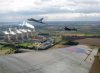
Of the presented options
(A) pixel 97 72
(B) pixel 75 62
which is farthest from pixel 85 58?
(A) pixel 97 72

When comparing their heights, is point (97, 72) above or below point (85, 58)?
below

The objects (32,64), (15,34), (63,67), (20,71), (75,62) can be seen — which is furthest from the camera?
(15,34)

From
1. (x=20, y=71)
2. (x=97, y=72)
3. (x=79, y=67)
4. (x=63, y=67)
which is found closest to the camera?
(x=20, y=71)

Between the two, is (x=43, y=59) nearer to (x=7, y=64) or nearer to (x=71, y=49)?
(x=7, y=64)

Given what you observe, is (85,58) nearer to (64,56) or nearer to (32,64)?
(64,56)

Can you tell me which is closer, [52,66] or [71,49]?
[52,66]

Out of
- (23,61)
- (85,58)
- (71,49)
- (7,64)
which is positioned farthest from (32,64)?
(71,49)

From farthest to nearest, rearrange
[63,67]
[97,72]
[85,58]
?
[97,72], [85,58], [63,67]

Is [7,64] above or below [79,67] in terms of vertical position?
above

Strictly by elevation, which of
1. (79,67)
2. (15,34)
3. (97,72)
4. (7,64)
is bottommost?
(15,34)
